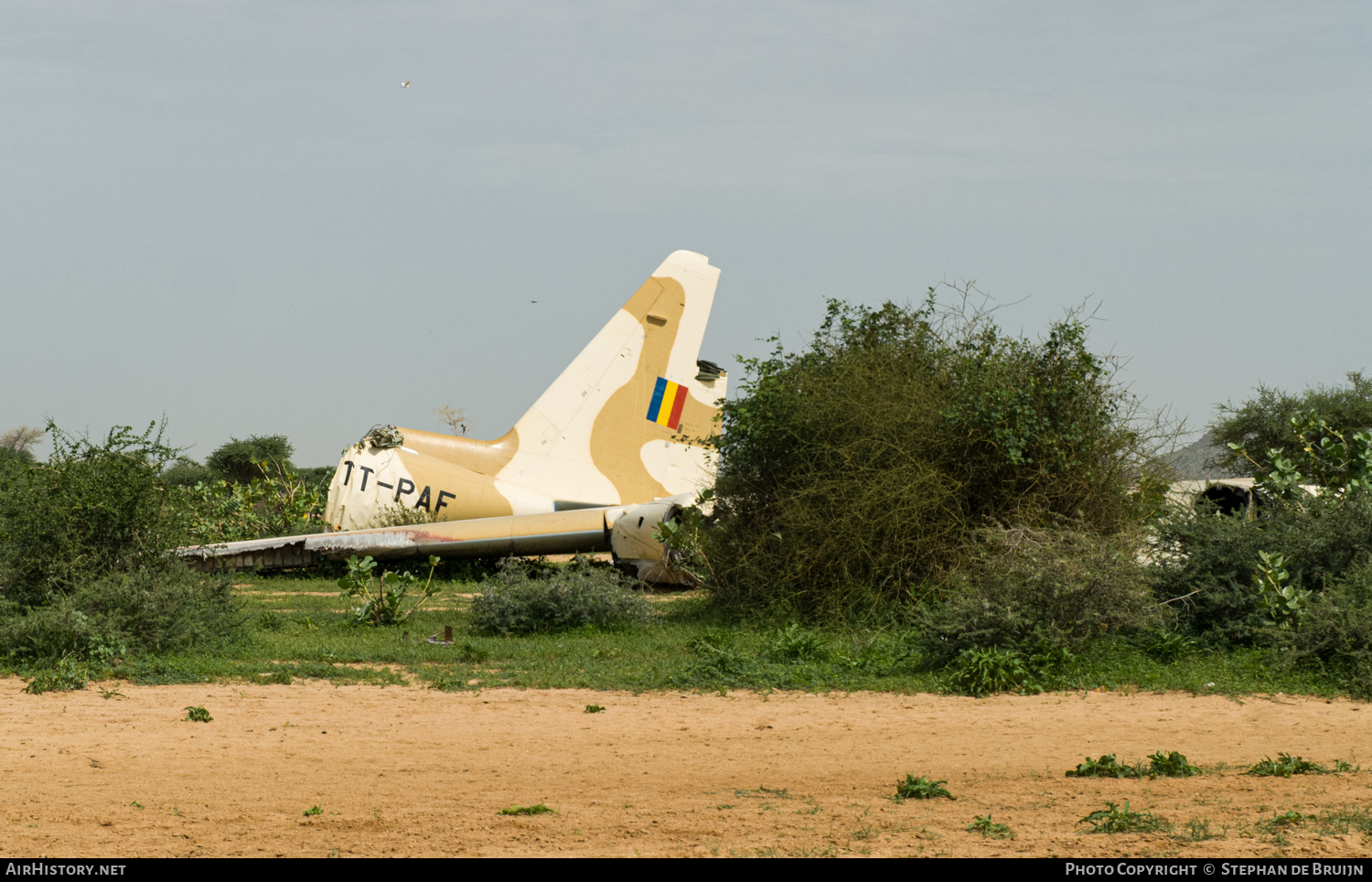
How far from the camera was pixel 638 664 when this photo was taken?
398 inches

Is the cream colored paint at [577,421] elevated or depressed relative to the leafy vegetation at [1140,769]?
elevated

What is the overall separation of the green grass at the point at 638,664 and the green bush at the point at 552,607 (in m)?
0.22

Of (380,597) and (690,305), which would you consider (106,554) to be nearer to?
(380,597)

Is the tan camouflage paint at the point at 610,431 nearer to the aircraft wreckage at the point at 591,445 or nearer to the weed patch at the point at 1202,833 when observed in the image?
the aircraft wreckage at the point at 591,445

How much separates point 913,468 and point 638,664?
3827 millimetres

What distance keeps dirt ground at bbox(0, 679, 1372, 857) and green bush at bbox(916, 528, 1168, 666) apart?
0.88 metres

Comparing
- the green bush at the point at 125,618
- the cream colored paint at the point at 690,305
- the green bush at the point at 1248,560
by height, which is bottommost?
the green bush at the point at 125,618

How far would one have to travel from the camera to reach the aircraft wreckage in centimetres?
1944

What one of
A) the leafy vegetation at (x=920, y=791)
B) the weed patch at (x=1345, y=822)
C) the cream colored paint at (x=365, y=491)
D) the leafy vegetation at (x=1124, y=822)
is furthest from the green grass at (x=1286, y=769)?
the cream colored paint at (x=365, y=491)

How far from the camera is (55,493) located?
11.5 metres

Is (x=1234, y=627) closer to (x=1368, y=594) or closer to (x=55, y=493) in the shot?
(x=1368, y=594)

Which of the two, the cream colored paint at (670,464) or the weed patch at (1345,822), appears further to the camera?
the cream colored paint at (670,464)

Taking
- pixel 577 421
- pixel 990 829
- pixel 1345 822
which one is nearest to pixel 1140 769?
pixel 1345 822

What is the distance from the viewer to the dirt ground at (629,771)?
4883 millimetres
